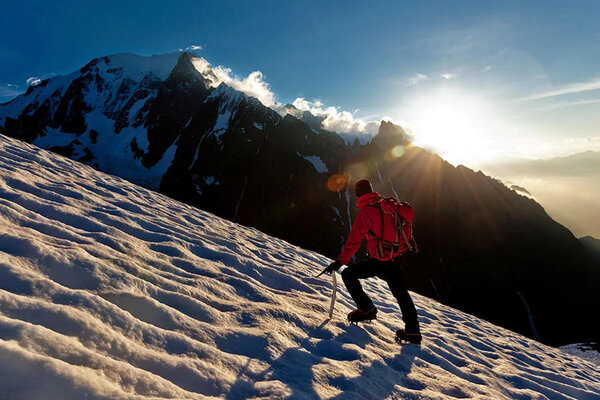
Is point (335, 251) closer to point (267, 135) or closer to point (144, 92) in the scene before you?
point (267, 135)

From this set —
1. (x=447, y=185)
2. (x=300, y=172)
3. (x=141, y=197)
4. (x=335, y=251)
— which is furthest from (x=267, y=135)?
(x=141, y=197)

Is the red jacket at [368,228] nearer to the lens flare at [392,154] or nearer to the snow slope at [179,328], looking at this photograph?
the snow slope at [179,328]

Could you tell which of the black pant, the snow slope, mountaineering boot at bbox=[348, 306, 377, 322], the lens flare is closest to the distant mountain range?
the lens flare

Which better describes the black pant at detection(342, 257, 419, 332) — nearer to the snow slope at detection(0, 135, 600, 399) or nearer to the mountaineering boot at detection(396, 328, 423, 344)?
the mountaineering boot at detection(396, 328, 423, 344)

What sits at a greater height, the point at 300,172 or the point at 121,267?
the point at 300,172

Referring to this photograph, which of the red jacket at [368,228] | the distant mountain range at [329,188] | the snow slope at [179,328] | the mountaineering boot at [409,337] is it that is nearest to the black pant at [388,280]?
the mountaineering boot at [409,337]

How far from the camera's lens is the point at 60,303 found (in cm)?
301

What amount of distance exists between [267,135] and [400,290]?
12243 centimetres

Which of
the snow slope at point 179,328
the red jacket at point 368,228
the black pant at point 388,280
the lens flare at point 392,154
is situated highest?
the lens flare at point 392,154

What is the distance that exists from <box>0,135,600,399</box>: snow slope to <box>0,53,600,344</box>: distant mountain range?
3734 inches

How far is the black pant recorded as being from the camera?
17.2 feet

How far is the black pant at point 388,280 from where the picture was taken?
5234mm

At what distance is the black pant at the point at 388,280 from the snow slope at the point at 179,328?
0.49 metres

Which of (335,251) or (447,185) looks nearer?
(335,251)
